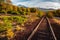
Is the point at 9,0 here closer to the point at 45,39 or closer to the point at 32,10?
the point at 32,10

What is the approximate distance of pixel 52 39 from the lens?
9.15 meters

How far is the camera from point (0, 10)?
2431 cm

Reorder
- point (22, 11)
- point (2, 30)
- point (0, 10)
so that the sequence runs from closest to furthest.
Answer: point (2, 30) → point (0, 10) → point (22, 11)

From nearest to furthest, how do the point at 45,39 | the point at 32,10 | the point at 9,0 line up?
1. the point at 45,39
2. the point at 32,10
3. the point at 9,0

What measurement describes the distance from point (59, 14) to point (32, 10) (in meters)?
5.12

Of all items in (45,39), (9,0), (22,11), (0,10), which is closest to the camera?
(45,39)

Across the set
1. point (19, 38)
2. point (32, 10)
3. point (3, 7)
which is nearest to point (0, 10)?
point (3, 7)

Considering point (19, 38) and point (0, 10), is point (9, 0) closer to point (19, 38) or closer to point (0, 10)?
point (0, 10)

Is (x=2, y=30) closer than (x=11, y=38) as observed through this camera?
No

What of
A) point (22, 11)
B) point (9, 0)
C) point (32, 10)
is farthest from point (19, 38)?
point (9, 0)

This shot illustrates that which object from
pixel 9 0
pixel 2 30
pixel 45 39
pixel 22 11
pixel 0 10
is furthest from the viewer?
pixel 9 0

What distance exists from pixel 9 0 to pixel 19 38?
97.2 feet

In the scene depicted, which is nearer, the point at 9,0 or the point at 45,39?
the point at 45,39

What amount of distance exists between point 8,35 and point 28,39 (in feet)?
4.13
